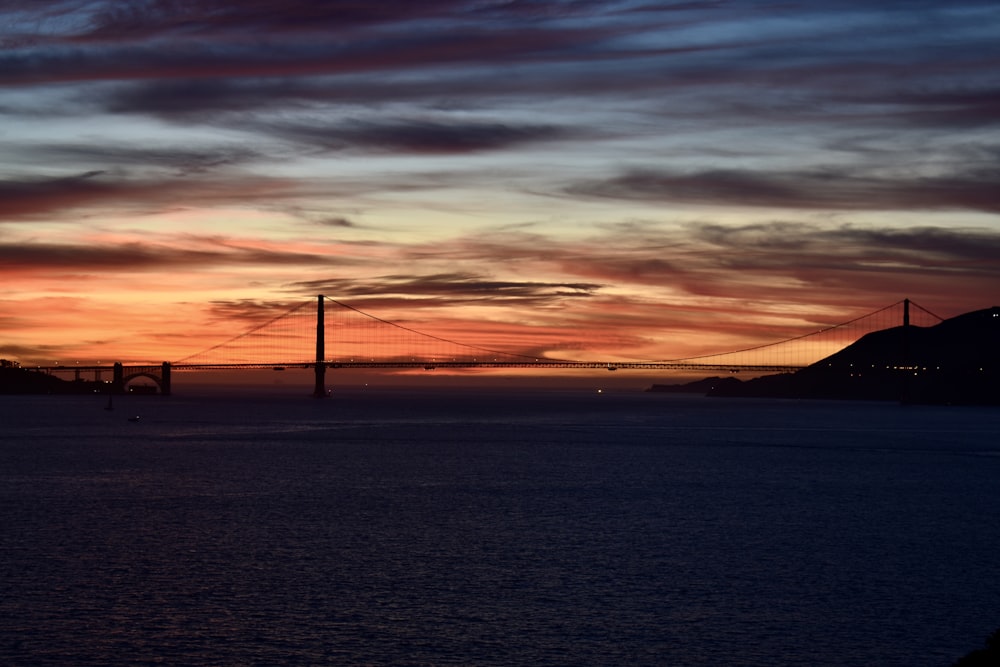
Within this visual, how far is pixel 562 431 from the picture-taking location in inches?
4540

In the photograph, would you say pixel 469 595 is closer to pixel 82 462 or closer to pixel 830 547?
pixel 830 547

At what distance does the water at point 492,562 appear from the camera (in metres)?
24.5

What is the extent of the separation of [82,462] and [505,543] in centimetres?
4052

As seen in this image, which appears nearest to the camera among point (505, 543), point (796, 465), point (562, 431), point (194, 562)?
point (194, 562)

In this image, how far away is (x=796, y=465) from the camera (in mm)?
72500

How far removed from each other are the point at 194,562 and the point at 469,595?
28.4 ft

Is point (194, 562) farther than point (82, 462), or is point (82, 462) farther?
point (82, 462)

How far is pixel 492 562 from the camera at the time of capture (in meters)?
33.6

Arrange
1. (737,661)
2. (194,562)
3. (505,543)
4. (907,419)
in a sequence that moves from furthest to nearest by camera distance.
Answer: (907,419)
(505,543)
(194,562)
(737,661)

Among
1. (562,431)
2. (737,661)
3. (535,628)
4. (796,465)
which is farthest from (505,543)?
(562,431)

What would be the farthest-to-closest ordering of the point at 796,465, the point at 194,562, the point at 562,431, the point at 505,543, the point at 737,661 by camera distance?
the point at 562,431 → the point at 796,465 → the point at 505,543 → the point at 194,562 → the point at 737,661

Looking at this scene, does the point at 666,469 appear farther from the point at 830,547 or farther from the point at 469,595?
the point at 469,595

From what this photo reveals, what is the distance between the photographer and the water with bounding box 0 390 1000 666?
80.4ft

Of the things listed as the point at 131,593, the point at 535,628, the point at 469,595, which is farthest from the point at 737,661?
the point at 131,593
